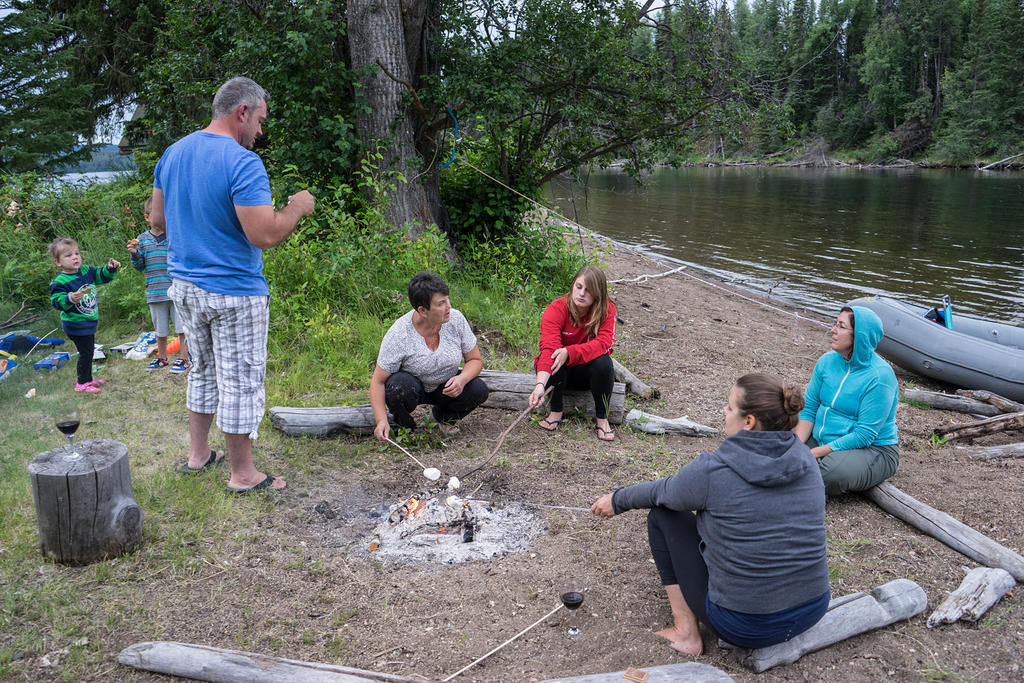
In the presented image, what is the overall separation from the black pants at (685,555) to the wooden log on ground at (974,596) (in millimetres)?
1127

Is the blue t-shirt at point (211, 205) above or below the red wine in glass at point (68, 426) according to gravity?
above

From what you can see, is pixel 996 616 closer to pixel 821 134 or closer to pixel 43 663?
pixel 43 663

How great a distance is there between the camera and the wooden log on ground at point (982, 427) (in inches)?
223

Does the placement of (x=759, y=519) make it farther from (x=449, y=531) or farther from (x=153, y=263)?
(x=153, y=263)

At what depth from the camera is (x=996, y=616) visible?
10.4ft

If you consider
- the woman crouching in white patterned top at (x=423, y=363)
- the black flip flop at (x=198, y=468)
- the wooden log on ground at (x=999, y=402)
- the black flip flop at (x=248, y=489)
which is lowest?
the wooden log on ground at (x=999, y=402)

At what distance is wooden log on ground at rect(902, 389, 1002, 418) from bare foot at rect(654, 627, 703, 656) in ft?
16.9

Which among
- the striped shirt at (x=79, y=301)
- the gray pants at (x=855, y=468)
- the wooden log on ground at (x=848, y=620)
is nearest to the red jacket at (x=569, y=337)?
the gray pants at (x=855, y=468)

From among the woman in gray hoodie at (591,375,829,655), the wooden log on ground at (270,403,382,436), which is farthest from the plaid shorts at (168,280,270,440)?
the woman in gray hoodie at (591,375,829,655)

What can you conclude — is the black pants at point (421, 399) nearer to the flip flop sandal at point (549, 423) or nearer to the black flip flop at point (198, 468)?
the flip flop sandal at point (549, 423)

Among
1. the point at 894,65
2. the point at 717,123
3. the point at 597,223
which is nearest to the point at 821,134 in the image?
the point at 894,65

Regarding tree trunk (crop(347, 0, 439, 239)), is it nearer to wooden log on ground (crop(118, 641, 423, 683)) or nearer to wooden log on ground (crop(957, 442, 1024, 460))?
wooden log on ground (crop(118, 641, 423, 683))

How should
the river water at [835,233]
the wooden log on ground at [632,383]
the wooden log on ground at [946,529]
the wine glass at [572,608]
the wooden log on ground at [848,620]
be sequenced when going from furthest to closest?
1. the river water at [835,233]
2. the wooden log on ground at [632,383]
3. the wooden log on ground at [946,529]
4. the wine glass at [572,608]
5. the wooden log on ground at [848,620]

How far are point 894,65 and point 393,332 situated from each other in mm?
59680
